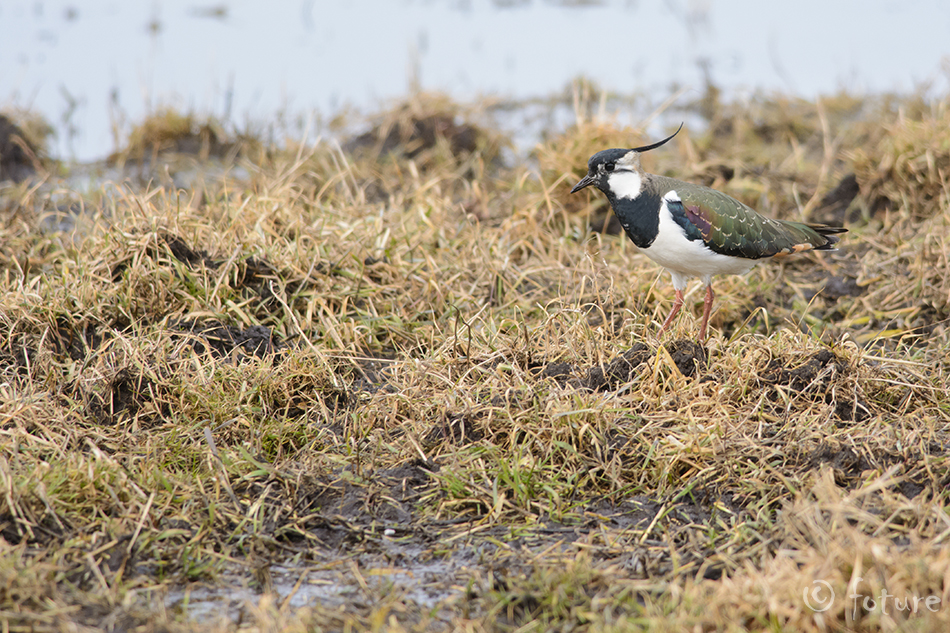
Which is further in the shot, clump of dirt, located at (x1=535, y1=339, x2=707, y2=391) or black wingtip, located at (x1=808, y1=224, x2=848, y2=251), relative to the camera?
black wingtip, located at (x1=808, y1=224, x2=848, y2=251)

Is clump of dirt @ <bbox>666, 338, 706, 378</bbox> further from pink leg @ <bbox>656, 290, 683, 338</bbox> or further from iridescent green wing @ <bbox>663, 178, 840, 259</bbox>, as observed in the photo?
iridescent green wing @ <bbox>663, 178, 840, 259</bbox>

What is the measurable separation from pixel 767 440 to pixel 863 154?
344 centimetres

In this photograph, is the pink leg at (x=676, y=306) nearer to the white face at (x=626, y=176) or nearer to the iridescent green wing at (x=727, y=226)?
the iridescent green wing at (x=727, y=226)

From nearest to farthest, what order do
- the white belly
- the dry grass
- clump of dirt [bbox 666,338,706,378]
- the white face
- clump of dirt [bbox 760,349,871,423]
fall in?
1. the dry grass
2. clump of dirt [bbox 760,349,871,423]
3. clump of dirt [bbox 666,338,706,378]
4. the white belly
5. the white face

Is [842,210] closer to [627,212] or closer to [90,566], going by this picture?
[627,212]

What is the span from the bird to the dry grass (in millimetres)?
348

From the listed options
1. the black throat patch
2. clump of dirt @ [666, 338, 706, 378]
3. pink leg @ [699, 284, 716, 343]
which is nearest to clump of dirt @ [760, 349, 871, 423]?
clump of dirt @ [666, 338, 706, 378]

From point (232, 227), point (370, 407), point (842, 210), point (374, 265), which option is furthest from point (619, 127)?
point (370, 407)

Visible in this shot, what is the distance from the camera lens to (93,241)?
195 inches

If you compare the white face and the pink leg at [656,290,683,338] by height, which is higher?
the white face
